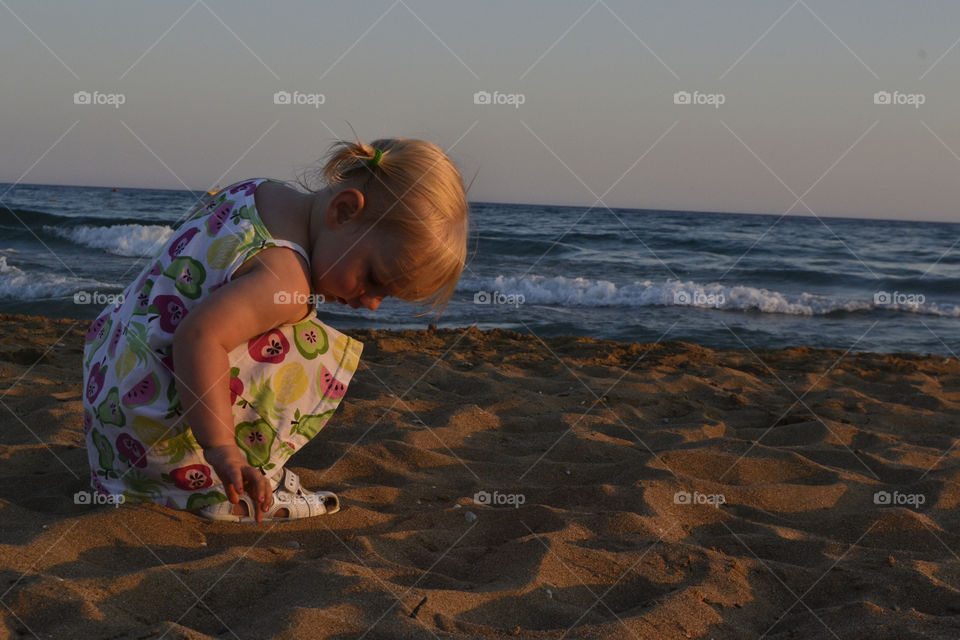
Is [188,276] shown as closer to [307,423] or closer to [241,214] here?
[241,214]

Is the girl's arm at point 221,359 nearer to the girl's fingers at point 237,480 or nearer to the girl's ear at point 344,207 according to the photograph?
the girl's fingers at point 237,480

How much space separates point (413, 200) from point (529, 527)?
105cm

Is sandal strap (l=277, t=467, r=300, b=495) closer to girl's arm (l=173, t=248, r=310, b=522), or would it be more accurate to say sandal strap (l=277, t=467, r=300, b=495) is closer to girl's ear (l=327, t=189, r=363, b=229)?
girl's arm (l=173, t=248, r=310, b=522)

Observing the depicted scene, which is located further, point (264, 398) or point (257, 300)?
point (264, 398)

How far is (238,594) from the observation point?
191 cm

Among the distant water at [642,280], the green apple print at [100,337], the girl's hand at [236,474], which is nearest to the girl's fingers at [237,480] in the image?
the girl's hand at [236,474]

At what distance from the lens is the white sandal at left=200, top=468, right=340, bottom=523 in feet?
7.63

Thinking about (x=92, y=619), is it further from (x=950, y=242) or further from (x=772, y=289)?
(x=950, y=242)

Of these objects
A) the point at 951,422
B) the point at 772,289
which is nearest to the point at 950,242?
the point at 772,289

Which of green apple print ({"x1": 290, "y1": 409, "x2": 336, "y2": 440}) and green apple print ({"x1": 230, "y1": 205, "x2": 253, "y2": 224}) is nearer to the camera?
green apple print ({"x1": 230, "y1": 205, "x2": 253, "y2": 224})

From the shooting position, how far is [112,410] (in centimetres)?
217

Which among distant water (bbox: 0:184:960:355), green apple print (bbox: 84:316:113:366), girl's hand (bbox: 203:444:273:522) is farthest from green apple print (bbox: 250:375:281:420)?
distant water (bbox: 0:184:960:355)

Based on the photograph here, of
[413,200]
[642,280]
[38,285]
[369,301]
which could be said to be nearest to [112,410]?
[369,301]

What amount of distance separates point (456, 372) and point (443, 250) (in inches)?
97.6
